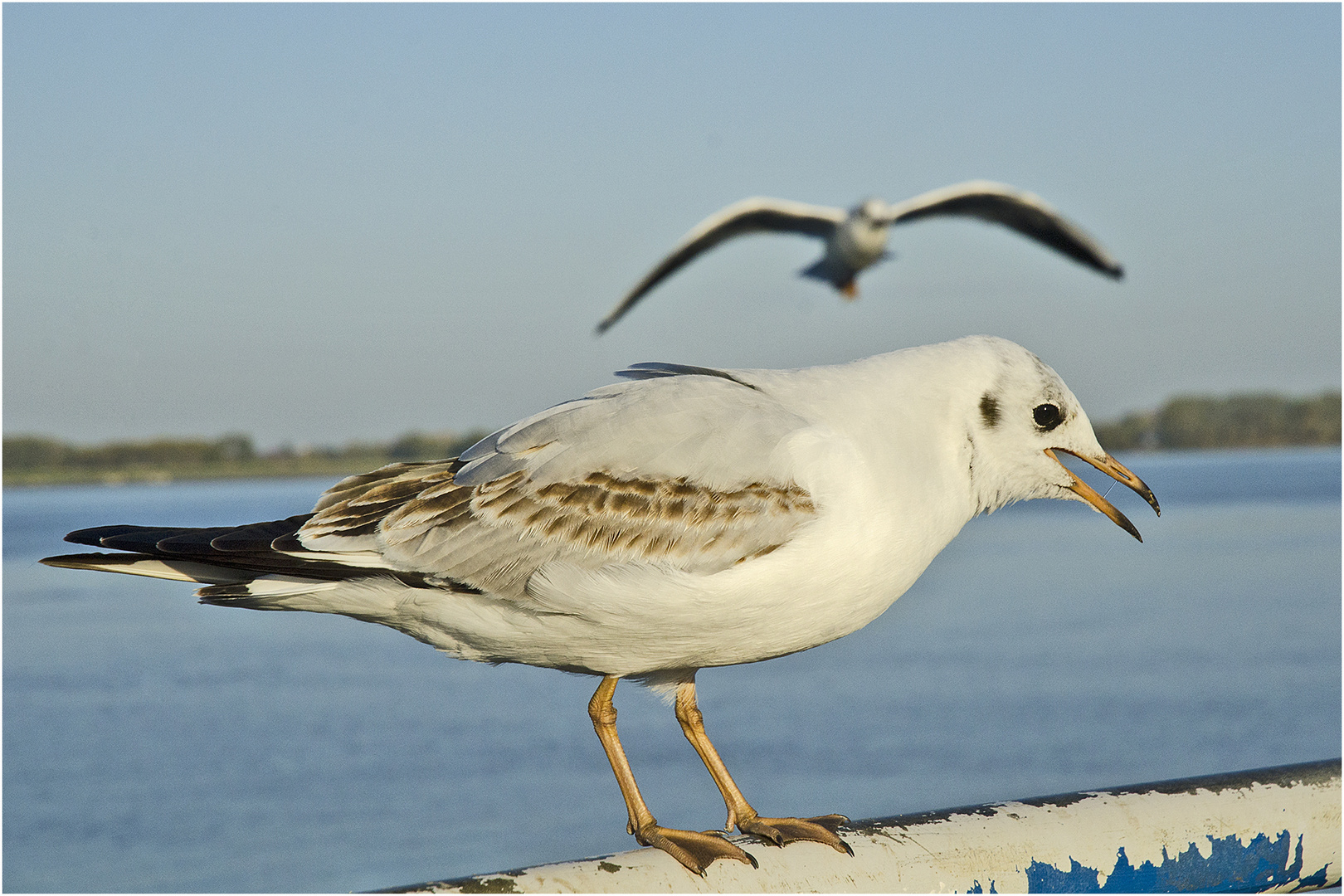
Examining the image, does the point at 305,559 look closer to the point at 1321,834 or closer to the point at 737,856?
the point at 737,856

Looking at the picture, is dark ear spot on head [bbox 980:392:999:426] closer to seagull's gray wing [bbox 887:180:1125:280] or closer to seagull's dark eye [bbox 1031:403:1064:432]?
seagull's dark eye [bbox 1031:403:1064:432]

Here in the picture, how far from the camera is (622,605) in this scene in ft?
9.80

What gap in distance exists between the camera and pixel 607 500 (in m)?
3.15

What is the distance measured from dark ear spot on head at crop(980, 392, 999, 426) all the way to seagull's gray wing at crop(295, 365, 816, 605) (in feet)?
1.57

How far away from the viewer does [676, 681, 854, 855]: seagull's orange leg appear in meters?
2.99

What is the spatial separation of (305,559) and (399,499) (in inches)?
12.2

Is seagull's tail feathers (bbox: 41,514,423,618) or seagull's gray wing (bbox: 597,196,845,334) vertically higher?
seagull's gray wing (bbox: 597,196,845,334)

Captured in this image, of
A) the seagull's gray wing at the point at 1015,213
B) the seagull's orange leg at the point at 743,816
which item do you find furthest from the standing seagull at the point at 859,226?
the seagull's orange leg at the point at 743,816

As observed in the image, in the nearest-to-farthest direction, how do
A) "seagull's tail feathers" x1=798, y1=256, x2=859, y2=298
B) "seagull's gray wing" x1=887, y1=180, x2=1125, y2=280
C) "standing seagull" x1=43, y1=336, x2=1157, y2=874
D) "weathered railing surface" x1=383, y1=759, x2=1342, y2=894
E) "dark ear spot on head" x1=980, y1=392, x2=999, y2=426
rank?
"weathered railing surface" x1=383, y1=759, x2=1342, y2=894 → "standing seagull" x1=43, y1=336, x2=1157, y2=874 → "dark ear spot on head" x1=980, y1=392, x2=999, y2=426 → "seagull's gray wing" x1=887, y1=180, x2=1125, y2=280 → "seagull's tail feathers" x1=798, y1=256, x2=859, y2=298

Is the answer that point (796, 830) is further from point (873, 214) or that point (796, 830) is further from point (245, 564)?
point (873, 214)

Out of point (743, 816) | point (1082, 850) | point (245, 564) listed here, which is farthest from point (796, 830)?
point (245, 564)

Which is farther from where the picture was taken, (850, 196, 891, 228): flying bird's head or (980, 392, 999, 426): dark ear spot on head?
(850, 196, 891, 228): flying bird's head

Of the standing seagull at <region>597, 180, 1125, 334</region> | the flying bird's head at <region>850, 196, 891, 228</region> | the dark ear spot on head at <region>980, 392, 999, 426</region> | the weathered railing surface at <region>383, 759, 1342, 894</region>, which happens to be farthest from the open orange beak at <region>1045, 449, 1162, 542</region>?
the flying bird's head at <region>850, 196, 891, 228</region>

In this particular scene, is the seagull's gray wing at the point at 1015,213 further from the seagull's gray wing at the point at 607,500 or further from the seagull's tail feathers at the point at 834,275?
the seagull's gray wing at the point at 607,500
